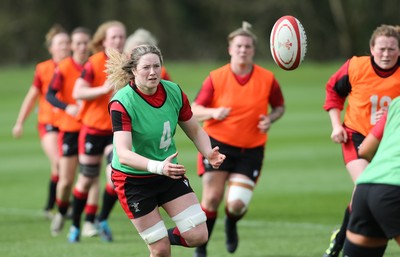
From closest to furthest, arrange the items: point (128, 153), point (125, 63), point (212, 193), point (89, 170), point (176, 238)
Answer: point (128, 153)
point (125, 63)
point (176, 238)
point (212, 193)
point (89, 170)

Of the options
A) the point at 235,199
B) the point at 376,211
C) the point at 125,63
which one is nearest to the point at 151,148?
the point at 125,63

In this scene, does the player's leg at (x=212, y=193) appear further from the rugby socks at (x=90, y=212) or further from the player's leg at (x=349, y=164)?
the rugby socks at (x=90, y=212)

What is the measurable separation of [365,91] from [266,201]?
535 centimetres

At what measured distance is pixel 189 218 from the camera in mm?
7070

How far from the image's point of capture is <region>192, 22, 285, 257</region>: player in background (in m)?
9.16

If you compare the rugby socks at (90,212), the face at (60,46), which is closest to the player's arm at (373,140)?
the rugby socks at (90,212)

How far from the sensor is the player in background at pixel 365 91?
798 centimetres

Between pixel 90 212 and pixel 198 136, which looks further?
pixel 90 212

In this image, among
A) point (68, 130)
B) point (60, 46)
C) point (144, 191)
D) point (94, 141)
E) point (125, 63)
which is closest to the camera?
point (144, 191)

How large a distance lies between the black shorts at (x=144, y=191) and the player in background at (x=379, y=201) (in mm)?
1789

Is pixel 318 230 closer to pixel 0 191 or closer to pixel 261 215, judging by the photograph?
pixel 261 215

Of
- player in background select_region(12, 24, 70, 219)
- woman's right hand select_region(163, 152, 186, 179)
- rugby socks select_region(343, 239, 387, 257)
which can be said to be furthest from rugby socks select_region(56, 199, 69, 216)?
rugby socks select_region(343, 239, 387, 257)

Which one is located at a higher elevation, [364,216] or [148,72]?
[148,72]

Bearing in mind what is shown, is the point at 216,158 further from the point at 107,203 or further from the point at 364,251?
the point at 107,203
